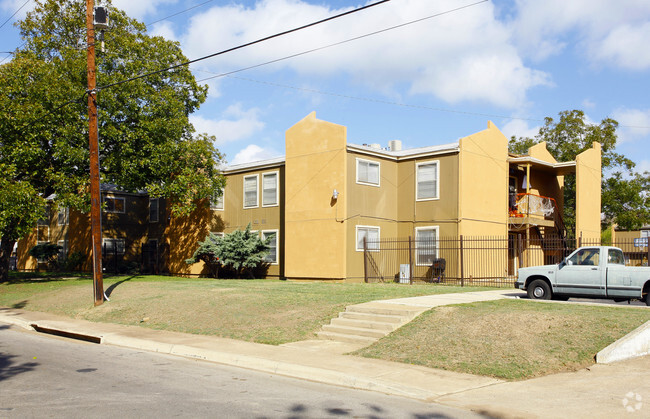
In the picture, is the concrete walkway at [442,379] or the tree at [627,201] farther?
the tree at [627,201]

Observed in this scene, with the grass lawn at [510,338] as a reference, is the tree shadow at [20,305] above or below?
below

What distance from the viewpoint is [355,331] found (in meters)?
12.8

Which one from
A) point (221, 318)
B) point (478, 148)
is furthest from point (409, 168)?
point (221, 318)

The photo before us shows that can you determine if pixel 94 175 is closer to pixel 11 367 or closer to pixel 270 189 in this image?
pixel 11 367

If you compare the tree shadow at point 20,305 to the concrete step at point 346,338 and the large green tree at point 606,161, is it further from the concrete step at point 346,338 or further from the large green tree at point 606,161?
the large green tree at point 606,161

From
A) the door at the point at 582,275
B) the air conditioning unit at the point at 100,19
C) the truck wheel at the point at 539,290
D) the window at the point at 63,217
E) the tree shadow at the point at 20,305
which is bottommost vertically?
the tree shadow at the point at 20,305

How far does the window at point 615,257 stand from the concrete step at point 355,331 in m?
6.35

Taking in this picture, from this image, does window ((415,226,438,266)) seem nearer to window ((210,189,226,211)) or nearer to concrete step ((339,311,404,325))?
window ((210,189,226,211))

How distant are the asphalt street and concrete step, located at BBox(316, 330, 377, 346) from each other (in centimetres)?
280

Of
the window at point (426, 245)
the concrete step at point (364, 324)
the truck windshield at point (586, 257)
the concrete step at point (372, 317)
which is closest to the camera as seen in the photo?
the concrete step at point (364, 324)

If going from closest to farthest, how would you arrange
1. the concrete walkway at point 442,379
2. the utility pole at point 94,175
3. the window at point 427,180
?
1. the concrete walkway at point 442,379
2. the utility pole at point 94,175
3. the window at point 427,180

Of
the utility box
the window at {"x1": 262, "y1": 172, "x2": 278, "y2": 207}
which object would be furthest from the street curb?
the window at {"x1": 262, "y1": 172, "x2": 278, "y2": 207}

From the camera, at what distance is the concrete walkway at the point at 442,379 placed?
7.74m

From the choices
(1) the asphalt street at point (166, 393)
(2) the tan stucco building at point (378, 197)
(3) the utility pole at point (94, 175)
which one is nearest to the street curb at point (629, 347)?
(1) the asphalt street at point (166, 393)
